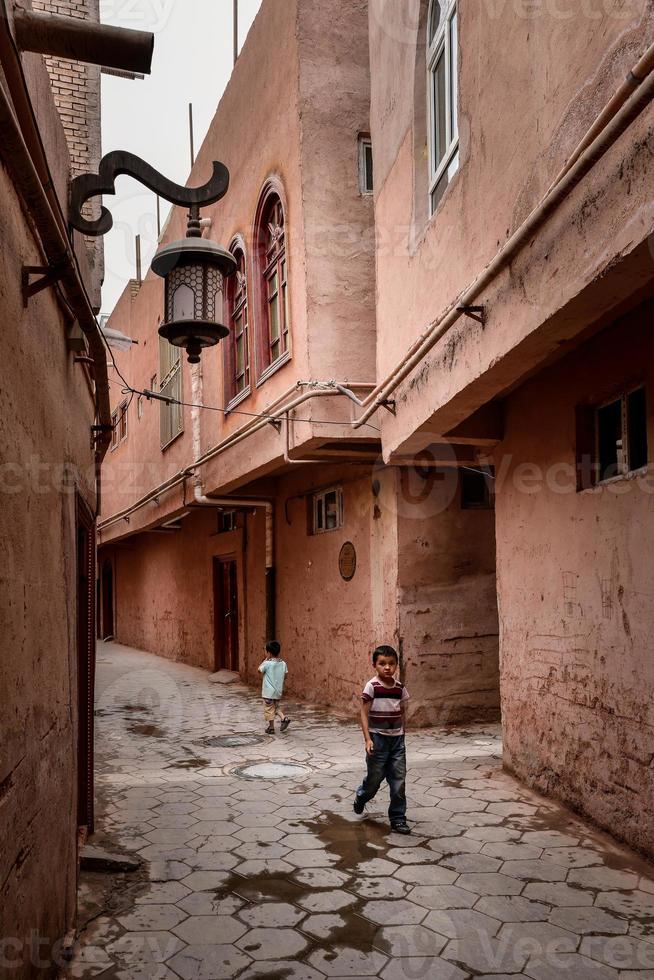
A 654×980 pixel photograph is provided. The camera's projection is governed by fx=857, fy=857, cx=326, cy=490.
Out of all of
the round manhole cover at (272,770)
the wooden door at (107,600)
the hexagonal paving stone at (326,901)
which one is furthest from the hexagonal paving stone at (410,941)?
the wooden door at (107,600)

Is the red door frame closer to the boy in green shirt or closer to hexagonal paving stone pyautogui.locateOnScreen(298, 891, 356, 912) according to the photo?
hexagonal paving stone pyautogui.locateOnScreen(298, 891, 356, 912)

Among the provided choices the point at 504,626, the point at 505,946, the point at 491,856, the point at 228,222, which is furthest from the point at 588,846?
the point at 228,222

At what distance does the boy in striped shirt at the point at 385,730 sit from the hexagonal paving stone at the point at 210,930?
179 cm

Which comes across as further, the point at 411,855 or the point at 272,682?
the point at 272,682

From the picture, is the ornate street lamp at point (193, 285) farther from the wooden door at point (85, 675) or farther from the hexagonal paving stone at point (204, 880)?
the hexagonal paving stone at point (204, 880)

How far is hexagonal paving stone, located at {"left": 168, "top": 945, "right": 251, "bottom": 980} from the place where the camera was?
3.84m

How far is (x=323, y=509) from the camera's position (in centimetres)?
1228

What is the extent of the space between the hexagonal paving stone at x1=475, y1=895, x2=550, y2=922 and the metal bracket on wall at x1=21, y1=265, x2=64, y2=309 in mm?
3739

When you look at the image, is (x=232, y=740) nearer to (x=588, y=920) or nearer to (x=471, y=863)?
(x=471, y=863)

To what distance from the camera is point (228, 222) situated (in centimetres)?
1252

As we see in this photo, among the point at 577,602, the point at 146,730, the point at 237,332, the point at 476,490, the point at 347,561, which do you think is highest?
the point at 237,332

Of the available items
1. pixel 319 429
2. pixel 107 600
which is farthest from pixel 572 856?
pixel 107 600

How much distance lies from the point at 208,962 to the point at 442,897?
1397mm


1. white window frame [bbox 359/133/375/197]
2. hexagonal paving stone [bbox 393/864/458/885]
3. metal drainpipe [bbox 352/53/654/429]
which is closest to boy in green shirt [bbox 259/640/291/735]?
metal drainpipe [bbox 352/53/654/429]
